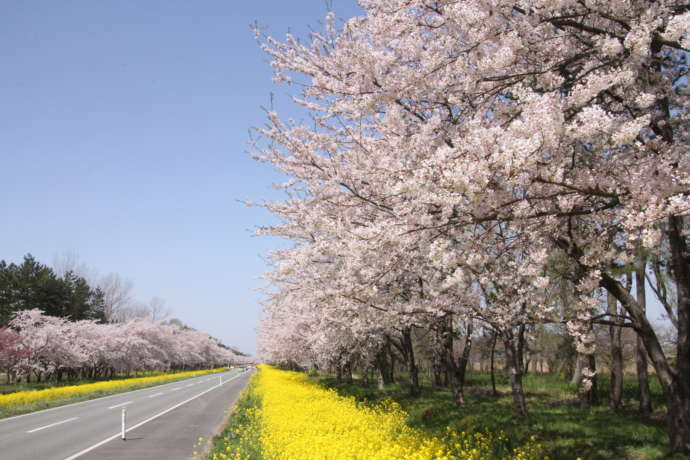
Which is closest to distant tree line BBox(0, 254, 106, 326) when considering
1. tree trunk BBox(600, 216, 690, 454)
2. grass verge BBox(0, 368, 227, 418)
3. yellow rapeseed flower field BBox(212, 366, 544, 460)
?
grass verge BBox(0, 368, 227, 418)

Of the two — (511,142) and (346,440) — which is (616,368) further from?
(511,142)

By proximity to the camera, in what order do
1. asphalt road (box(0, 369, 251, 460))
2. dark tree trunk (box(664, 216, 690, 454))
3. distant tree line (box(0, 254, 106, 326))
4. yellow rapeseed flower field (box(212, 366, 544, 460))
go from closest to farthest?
1. dark tree trunk (box(664, 216, 690, 454))
2. yellow rapeseed flower field (box(212, 366, 544, 460))
3. asphalt road (box(0, 369, 251, 460))
4. distant tree line (box(0, 254, 106, 326))

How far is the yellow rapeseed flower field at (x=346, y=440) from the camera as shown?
275 inches

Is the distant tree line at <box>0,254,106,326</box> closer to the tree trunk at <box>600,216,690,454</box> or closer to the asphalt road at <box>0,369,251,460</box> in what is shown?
the asphalt road at <box>0,369,251,460</box>

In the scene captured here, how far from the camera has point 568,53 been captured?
5863 millimetres

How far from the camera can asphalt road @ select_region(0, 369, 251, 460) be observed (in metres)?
11.1

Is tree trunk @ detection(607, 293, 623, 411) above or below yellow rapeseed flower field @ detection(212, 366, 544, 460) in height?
above

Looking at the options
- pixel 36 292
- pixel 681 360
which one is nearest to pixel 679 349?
pixel 681 360

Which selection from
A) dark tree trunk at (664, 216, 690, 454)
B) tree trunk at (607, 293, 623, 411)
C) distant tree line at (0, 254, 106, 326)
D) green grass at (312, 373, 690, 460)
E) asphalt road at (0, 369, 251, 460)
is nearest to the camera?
dark tree trunk at (664, 216, 690, 454)

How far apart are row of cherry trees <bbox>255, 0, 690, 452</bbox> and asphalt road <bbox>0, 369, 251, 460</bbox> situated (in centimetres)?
703

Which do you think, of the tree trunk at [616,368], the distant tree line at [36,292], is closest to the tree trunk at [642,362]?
the tree trunk at [616,368]

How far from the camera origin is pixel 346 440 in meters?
7.98

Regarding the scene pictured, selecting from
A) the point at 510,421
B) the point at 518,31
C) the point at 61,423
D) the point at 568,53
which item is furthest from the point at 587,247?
the point at 61,423

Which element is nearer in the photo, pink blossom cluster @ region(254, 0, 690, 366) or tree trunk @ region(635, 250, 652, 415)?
pink blossom cluster @ region(254, 0, 690, 366)
